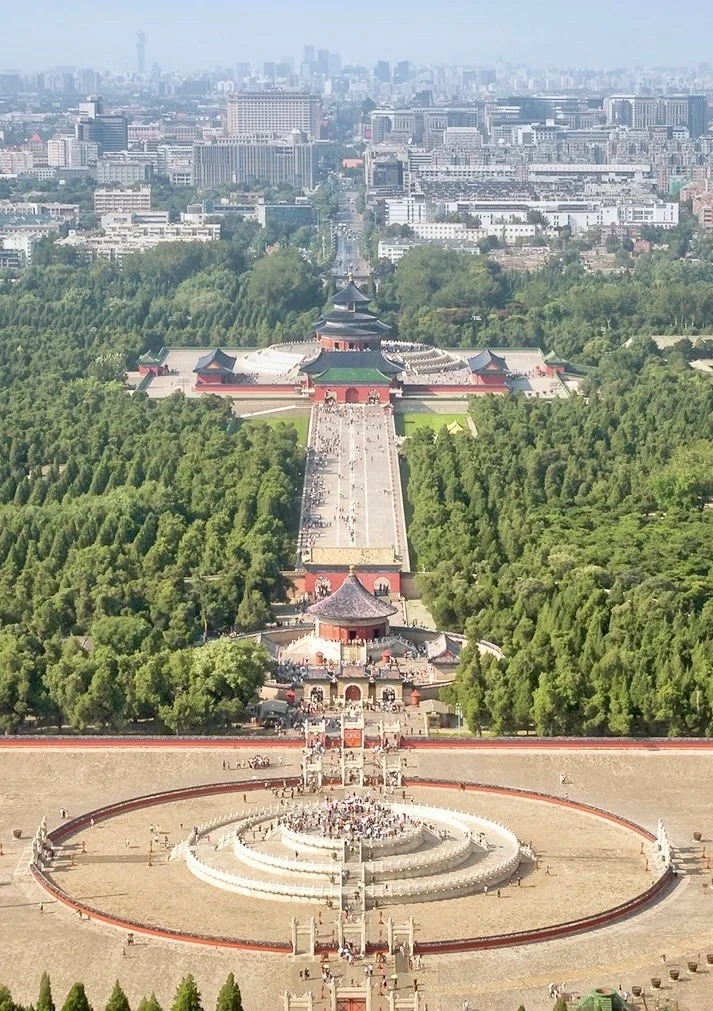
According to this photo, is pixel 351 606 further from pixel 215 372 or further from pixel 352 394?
pixel 215 372

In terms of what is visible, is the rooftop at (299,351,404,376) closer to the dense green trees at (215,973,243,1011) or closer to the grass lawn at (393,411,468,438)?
the grass lawn at (393,411,468,438)

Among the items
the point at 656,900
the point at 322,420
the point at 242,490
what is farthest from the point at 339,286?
the point at 656,900

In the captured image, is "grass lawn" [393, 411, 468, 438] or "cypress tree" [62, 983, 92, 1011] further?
"grass lawn" [393, 411, 468, 438]

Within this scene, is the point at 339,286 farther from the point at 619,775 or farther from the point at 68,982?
the point at 68,982

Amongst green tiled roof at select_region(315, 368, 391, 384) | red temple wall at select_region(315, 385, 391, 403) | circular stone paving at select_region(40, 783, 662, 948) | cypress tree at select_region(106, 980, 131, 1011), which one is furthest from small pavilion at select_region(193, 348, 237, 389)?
cypress tree at select_region(106, 980, 131, 1011)

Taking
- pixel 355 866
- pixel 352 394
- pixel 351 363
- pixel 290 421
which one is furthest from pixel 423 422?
pixel 355 866

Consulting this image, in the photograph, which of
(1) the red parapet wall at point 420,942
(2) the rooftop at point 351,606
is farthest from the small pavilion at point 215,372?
(1) the red parapet wall at point 420,942
